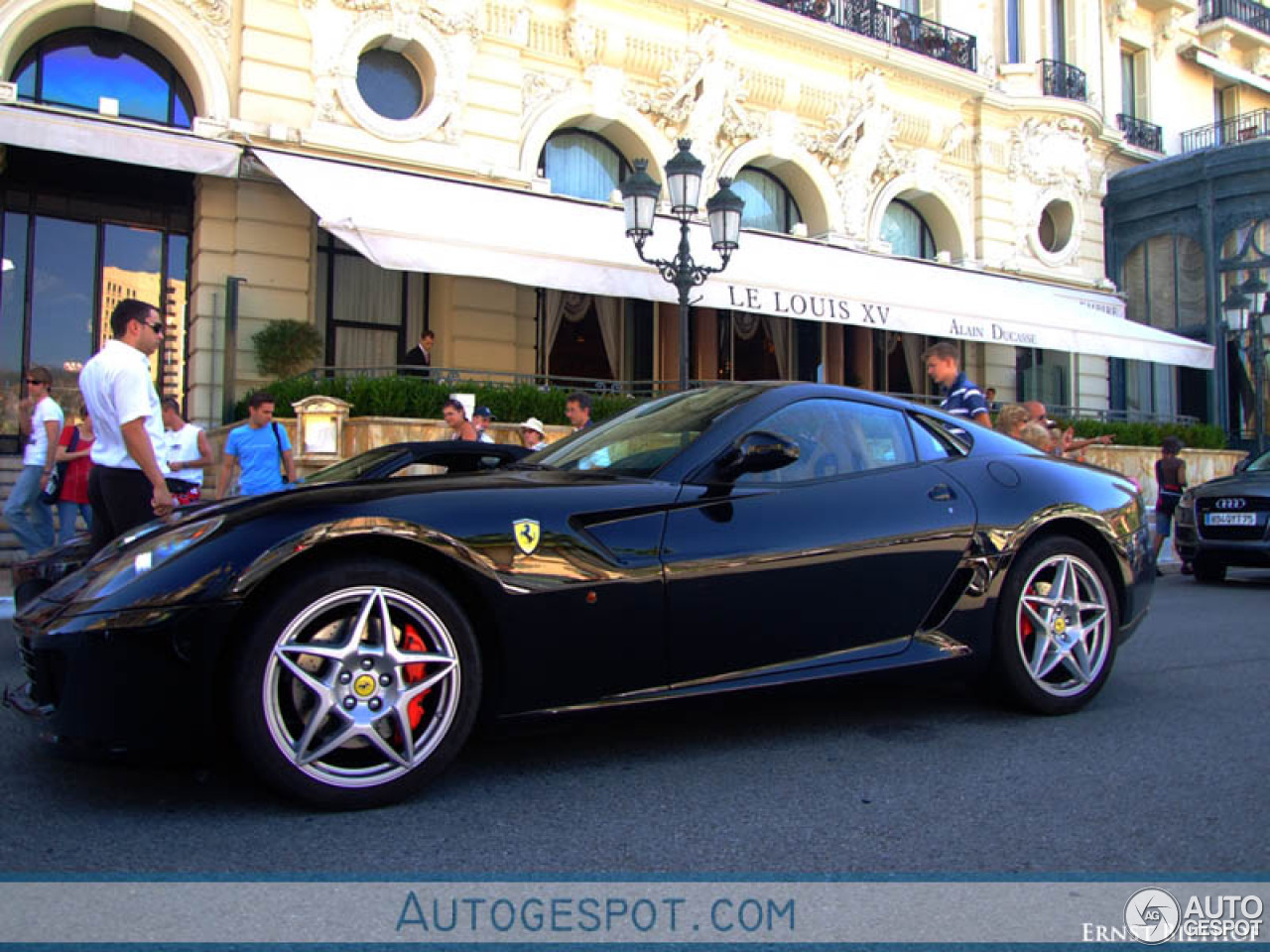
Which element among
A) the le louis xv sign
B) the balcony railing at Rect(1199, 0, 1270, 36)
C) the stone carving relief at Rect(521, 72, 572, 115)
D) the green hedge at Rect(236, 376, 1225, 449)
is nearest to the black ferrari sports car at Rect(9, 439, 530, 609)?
the green hedge at Rect(236, 376, 1225, 449)

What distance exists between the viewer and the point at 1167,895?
2.29 m

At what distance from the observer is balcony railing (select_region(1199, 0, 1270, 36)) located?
2423 cm

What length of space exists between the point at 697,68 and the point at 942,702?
46.2ft

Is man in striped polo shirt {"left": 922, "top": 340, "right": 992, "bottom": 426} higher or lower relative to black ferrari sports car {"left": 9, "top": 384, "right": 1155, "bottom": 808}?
higher

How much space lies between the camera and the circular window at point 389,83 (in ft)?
45.7

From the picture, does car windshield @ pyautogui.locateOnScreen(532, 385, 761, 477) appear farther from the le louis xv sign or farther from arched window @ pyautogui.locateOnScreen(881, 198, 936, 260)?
arched window @ pyautogui.locateOnScreen(881, 198, 936, 260)

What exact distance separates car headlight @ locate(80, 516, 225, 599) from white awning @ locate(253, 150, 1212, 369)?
7938 millimetres

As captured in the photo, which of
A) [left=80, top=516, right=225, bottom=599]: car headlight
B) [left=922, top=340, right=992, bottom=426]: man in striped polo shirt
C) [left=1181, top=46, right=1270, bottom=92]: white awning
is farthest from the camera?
[left=1181, top=46, right=1270, bottom=92]: white awning

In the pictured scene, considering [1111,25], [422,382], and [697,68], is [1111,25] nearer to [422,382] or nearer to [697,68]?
[697,68]

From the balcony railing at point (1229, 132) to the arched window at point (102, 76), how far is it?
20835 mm

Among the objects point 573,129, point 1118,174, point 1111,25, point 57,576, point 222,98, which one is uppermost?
point 1111,25

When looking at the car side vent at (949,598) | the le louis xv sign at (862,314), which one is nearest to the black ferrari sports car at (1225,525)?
the le louis xv sign at (862,314)

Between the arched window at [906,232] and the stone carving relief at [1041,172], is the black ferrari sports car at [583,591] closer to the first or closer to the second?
the arched window at [906,232]

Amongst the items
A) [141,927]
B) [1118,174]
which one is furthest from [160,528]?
[1118,174]
